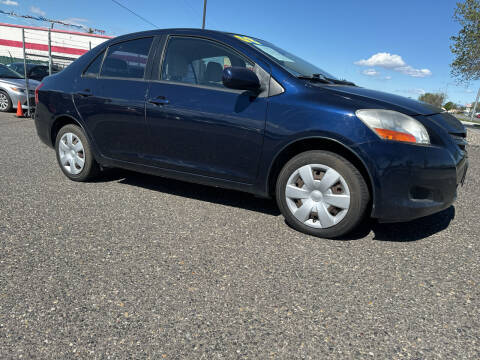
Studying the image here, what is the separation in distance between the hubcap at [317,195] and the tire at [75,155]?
2.35 meters

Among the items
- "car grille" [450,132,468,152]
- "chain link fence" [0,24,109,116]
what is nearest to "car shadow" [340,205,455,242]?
"car grille" [450,132,468,152]

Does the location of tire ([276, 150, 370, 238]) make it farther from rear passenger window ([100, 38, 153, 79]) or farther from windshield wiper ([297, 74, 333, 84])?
rear passenger window ([100, 38, 153, 79])

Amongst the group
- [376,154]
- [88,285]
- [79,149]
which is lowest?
[88,285]

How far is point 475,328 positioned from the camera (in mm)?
1913

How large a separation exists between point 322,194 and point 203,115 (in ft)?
3.98

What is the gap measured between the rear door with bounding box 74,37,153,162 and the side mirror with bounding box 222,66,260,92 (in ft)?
3.28

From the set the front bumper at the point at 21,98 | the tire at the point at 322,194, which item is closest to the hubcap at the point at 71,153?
the tire at the point at 322,194

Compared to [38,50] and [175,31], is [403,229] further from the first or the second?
[38,50]

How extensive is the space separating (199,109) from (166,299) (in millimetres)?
1696

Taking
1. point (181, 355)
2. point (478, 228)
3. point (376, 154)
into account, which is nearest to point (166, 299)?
point (181, 355)

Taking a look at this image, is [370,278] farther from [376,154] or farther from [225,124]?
[225,124]

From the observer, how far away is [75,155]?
13.4 feet

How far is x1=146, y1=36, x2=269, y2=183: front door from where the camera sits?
2994 mm

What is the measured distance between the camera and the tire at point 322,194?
273cm
